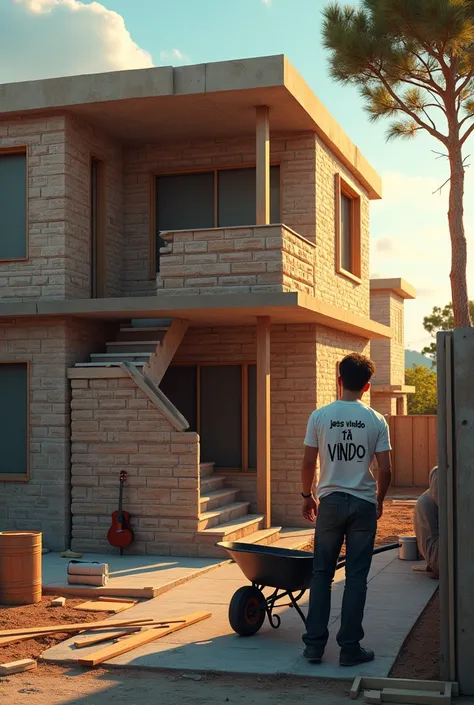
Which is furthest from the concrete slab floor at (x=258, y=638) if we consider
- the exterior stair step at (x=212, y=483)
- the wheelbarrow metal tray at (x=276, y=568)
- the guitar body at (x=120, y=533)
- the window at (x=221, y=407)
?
the window at (x=221, y=407)

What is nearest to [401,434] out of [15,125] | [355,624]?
[15,125]

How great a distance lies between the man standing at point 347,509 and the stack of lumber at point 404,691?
0.55 metres

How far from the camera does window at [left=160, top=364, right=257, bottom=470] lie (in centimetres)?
1553

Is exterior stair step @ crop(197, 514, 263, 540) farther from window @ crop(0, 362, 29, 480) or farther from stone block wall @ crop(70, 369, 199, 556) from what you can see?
window @ crop(0, 362, 29, 480)

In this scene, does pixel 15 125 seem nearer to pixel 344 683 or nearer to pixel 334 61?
pixel 334 61

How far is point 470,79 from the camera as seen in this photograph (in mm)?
19734

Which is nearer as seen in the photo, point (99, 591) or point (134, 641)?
point (134, 641)

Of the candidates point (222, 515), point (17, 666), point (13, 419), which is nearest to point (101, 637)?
point (17, 666)

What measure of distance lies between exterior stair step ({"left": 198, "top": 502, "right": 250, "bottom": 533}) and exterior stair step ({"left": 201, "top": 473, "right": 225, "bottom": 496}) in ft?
1.24

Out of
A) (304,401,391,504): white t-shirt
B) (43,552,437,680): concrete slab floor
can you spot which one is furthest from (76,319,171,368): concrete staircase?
(304,401,391,504): white t-shirt

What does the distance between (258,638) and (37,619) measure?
2.32 m

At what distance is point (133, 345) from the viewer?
14.2 m

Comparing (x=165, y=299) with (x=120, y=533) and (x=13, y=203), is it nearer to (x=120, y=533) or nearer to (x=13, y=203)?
(x=13, y=203)

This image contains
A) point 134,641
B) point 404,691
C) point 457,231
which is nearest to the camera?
point 404,691
